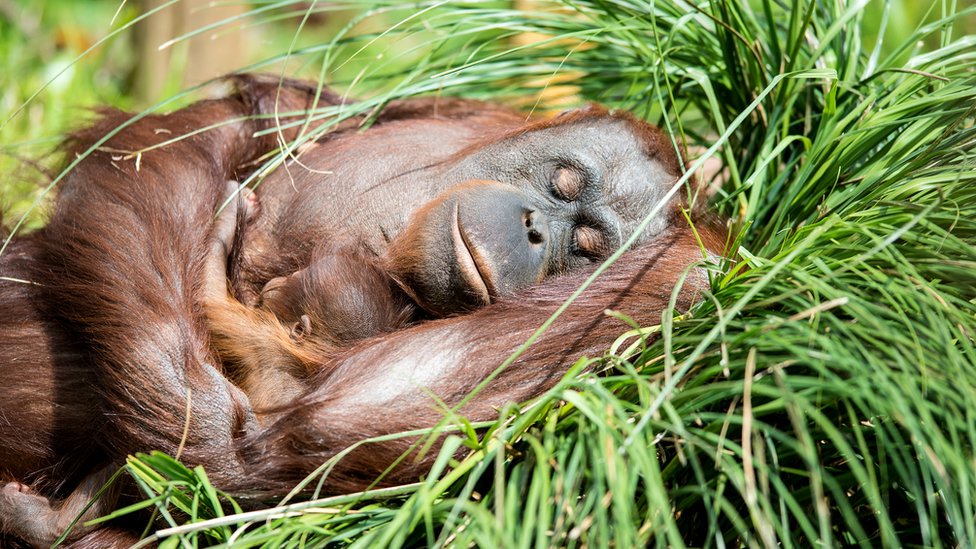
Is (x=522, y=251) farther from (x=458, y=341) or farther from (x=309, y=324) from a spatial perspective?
(x=309, y=324)

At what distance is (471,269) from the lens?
2295mm

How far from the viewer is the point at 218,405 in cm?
206

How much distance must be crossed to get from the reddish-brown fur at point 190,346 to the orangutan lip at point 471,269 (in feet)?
0.26

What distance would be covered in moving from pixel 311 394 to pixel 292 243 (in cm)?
63

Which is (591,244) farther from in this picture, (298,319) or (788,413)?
(788,413)

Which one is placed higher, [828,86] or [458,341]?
[828,86]

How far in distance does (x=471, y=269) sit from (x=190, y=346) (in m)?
0.70

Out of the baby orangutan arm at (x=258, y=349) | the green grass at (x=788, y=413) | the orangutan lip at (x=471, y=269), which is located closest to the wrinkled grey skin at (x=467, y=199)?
the orangutan lip at (x=471, y=269)

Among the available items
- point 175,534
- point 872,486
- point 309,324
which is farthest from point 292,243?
point 872,486

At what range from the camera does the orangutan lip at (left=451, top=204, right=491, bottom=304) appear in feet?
7.52

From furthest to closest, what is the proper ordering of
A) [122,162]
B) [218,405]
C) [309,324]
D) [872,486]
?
[122,162], [309,324], [218,405], [872,486]

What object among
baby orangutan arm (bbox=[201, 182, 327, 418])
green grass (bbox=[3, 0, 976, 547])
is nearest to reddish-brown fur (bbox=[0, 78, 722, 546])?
baby orangutan arm (bbox=[201, 182, 327, 418])

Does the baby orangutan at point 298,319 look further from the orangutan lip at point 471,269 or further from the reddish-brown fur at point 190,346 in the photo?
the orangutan lip at point 471,269

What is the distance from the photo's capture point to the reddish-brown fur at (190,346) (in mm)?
2014
